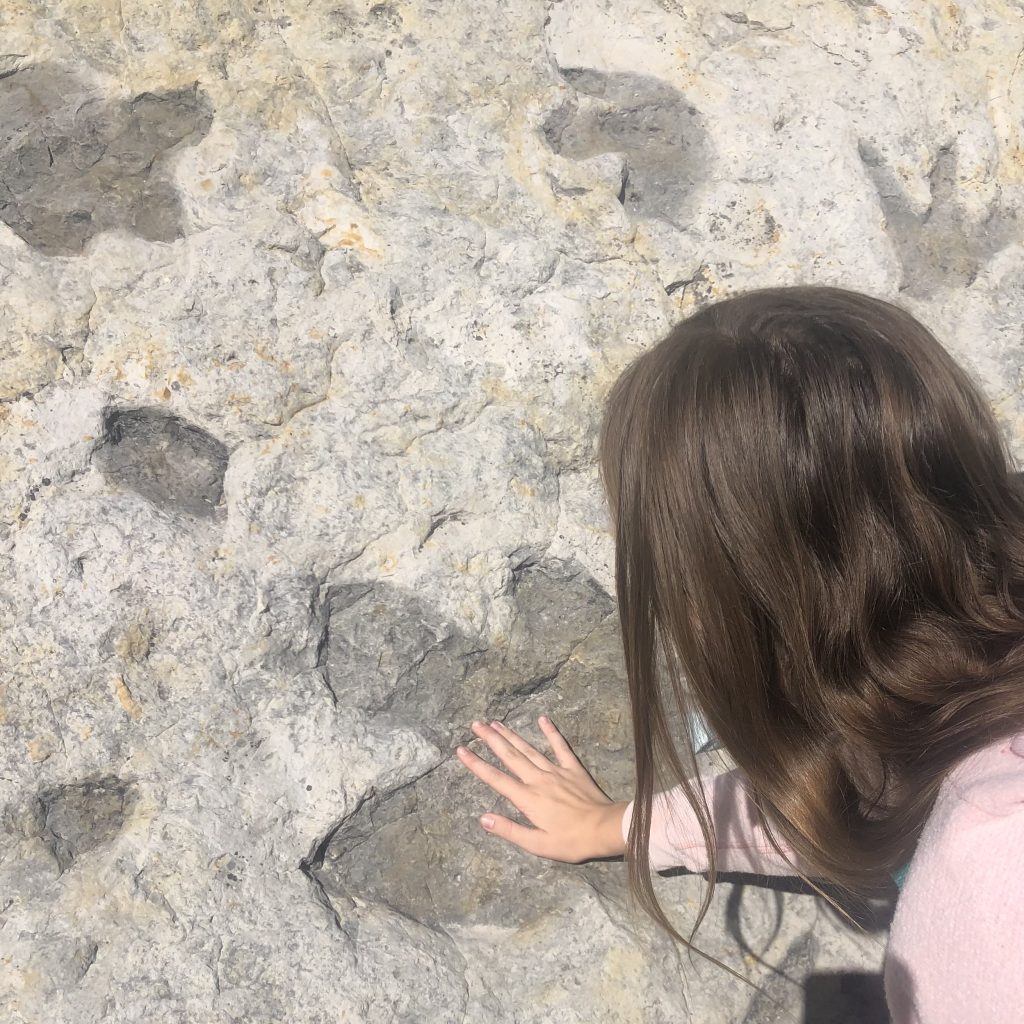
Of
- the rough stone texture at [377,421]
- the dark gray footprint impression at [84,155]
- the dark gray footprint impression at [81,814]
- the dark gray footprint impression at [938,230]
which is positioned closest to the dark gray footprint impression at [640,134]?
the rough stone texture at [377,421]

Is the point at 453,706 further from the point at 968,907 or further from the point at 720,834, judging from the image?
the point at 968,907

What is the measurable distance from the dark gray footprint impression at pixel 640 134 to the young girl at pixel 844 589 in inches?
14.1

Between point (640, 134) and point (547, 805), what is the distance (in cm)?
98

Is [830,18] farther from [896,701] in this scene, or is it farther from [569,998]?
[569,998]

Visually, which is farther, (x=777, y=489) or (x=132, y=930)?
(x=132, y=930)

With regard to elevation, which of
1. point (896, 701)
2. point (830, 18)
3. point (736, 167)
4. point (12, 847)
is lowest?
point (12, 847)

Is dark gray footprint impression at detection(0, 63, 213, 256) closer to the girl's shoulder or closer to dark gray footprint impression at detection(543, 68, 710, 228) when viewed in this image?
dark gray footprint impression at detection(543, 68, 710, 228)

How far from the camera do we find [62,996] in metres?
1.10

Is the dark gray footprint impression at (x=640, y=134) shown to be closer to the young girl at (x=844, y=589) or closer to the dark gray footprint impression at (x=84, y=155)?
the young girl at (x=844, y=589)

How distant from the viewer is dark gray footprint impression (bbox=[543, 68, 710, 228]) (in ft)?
4.62

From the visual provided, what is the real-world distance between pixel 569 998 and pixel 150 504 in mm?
825

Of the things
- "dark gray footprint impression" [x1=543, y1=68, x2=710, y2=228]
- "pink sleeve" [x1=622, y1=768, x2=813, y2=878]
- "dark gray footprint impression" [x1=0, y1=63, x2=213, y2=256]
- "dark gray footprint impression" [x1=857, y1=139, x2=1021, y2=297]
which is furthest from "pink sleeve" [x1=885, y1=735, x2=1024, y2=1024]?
"dark gray footprint impression" [x1=0, y1=63, x2=213, y2=256]

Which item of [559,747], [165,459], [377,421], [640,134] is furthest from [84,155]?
[559,747]

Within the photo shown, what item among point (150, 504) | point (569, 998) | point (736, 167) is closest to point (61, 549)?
point (150, 504)
